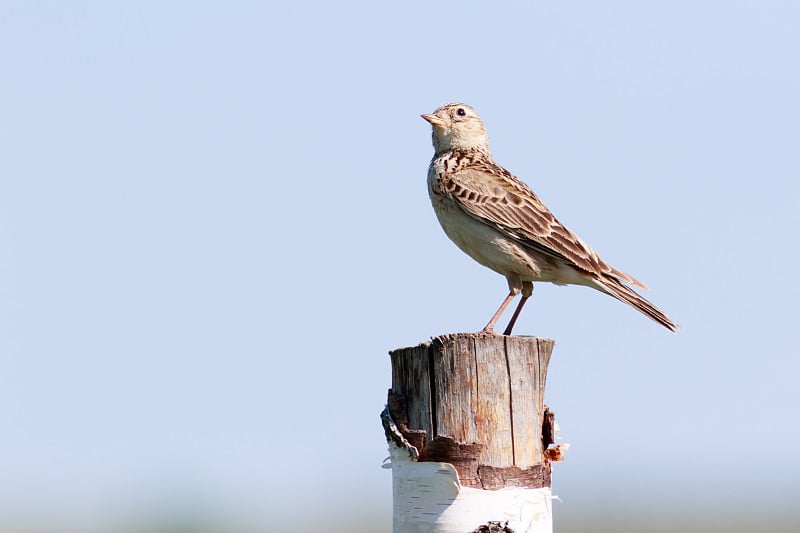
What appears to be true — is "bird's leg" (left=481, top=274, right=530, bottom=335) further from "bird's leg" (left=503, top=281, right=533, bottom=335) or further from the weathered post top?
the weathered post top

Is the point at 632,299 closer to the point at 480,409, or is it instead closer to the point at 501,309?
the point at 501,309

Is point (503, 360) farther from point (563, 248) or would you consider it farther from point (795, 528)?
point (795, 528)

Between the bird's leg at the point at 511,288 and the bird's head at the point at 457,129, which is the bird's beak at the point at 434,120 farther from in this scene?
the bird's leg at the point at 511,288

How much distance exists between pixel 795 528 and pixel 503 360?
61022 mm

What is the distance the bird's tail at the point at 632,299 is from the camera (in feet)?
39.5

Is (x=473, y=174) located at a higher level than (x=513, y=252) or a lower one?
higher

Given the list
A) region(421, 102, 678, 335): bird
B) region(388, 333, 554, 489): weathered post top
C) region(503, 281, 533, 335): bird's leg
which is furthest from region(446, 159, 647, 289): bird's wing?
region(388, 333, 554, 489): weathered post top

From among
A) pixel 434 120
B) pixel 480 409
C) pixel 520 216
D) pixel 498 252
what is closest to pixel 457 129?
pixel 434 120

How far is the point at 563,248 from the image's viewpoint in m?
12.5

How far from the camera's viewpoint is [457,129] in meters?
14.6

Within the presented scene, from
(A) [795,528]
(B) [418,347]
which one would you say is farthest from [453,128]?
(A) [795,528]

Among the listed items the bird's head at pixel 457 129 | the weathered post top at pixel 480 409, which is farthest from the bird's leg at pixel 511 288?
the weathered post top at pixel 480 409

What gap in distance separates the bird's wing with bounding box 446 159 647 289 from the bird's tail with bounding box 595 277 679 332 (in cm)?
8

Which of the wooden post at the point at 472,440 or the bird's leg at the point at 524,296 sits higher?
the bird's leg at the point at 524,296
